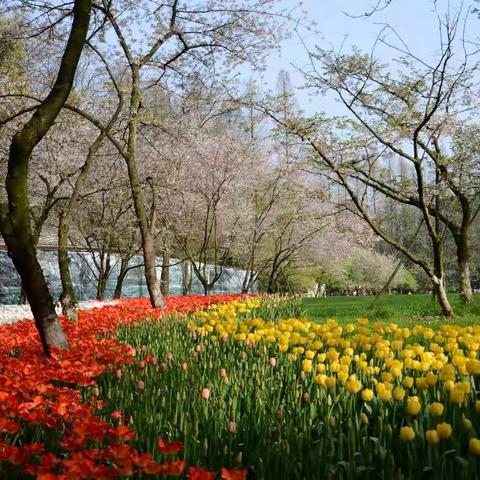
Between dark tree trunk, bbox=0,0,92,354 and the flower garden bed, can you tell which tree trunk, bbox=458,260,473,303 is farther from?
dark tree trunk, bbox=0,0,92,354

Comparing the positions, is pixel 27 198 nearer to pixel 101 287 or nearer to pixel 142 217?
pixel 142 217

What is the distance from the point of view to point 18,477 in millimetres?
2367

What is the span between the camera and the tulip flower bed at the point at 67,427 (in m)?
1.95

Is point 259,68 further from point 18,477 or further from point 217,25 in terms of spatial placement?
point 18,477

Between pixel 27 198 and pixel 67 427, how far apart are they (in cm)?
259

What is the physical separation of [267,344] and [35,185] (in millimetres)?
17030

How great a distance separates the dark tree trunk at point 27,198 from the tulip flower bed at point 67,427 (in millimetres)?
368

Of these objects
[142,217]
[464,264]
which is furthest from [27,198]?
[464,264]

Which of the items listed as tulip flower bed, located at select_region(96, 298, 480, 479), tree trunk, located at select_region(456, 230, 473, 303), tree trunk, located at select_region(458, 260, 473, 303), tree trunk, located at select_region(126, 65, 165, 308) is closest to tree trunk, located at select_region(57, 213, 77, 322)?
tree trunk, located at select_region(126, 65, 165, 308)

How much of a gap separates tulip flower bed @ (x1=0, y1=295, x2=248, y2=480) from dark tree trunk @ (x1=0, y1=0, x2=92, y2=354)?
Result: 1.21ft

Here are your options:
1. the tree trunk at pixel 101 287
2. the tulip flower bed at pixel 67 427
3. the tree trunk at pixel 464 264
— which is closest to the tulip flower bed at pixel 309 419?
the tulip flower bed at pixel 67 427

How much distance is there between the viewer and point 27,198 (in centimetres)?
502

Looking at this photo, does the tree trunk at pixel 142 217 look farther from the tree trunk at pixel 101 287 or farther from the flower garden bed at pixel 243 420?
the tree trunk at pixel 101 287

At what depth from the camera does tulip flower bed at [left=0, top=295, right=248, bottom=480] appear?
1945 mm
